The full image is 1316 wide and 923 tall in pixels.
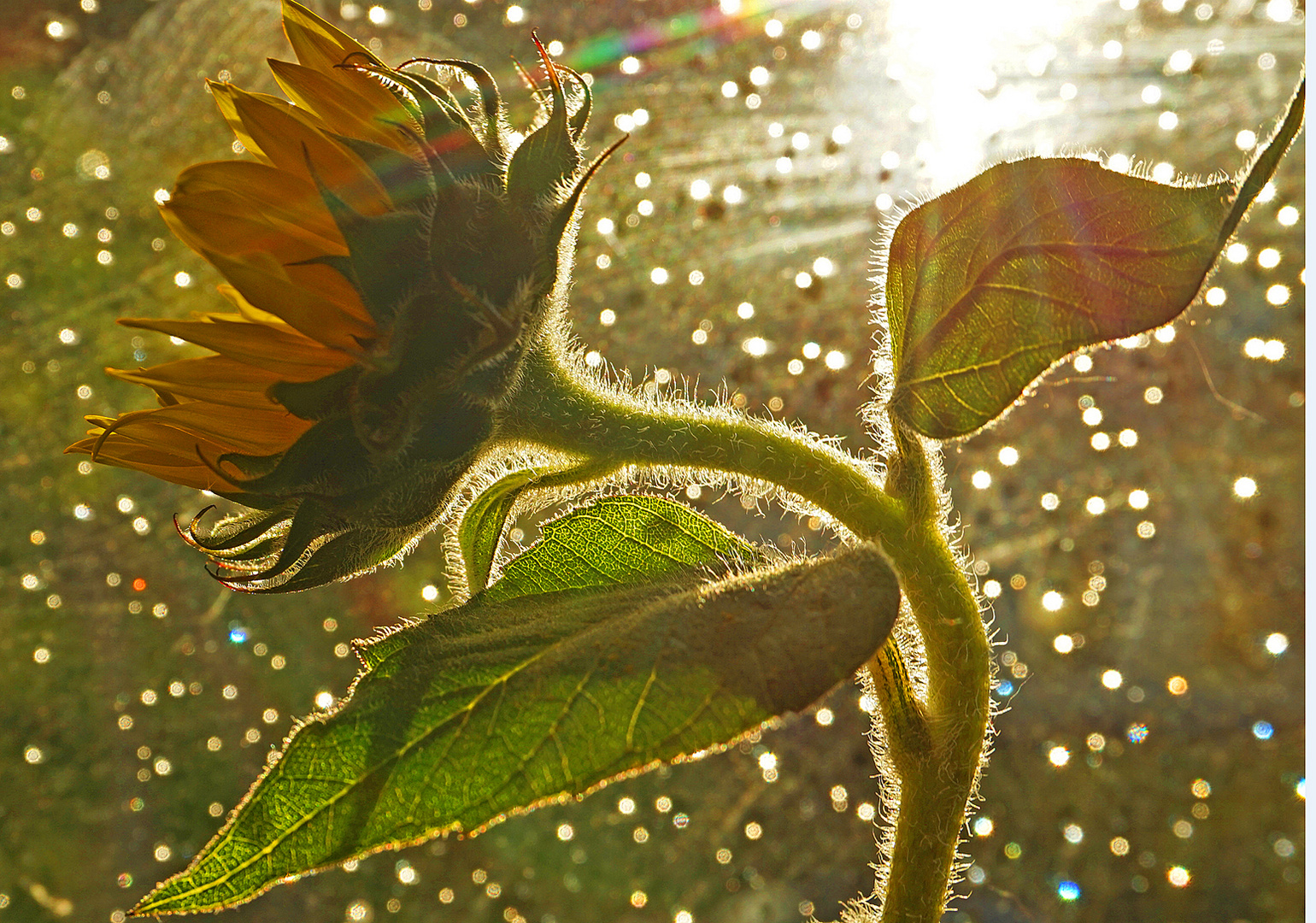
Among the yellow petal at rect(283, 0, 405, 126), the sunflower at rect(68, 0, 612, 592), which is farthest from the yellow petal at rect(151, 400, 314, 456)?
the yellow petal at rect(283, 0, 405, 126)

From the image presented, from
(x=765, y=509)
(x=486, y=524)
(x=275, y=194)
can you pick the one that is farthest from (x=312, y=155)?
(x=765, y=509)

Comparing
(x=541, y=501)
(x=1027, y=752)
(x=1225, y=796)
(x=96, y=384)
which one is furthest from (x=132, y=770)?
(x=1225, y=796)

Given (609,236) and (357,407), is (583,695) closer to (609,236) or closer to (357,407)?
(357,407)

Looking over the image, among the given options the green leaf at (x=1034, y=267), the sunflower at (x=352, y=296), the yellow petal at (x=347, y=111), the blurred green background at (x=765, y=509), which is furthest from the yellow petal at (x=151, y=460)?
the blurred green background at (x=765, y=509)

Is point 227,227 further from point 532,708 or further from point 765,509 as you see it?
point 765,509

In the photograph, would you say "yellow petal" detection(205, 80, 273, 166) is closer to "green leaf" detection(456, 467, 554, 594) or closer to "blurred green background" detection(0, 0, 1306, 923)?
"green leaf" detection(456, 467, 554, 594)
